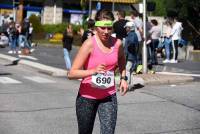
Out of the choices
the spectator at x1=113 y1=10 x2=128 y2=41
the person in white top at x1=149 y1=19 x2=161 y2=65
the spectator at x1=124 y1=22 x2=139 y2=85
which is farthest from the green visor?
the person in white top at x1=149 y1=19 x2=161 y2=65

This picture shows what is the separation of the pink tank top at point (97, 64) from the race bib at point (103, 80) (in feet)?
0.14

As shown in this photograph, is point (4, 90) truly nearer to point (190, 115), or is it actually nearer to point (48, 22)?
point (190, 115)

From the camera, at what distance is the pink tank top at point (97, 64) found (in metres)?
5.64

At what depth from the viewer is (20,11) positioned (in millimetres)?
51688

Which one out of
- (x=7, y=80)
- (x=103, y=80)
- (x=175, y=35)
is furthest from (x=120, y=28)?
(x=103, y=80)

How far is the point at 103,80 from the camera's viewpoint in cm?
562

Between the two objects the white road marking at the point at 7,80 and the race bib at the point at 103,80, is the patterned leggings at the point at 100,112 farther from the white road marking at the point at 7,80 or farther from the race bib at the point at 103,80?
the white road marking at the point at 7,80

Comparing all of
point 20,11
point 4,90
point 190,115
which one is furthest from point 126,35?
point 20,11

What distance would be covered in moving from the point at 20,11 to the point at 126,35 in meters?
37.8

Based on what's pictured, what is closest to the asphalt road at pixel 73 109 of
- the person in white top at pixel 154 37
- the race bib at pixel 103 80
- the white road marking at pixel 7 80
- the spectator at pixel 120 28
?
the white road marking at pixel 7 80

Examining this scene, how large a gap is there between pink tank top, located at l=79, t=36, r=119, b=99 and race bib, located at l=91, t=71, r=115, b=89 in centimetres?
4

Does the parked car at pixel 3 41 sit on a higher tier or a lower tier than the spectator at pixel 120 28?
lower

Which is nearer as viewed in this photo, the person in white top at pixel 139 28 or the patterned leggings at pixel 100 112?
the patterned leggings at pixel 100 112

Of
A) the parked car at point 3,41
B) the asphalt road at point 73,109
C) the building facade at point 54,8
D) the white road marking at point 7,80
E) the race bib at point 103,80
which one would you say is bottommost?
the asphalt road at point 73,109
